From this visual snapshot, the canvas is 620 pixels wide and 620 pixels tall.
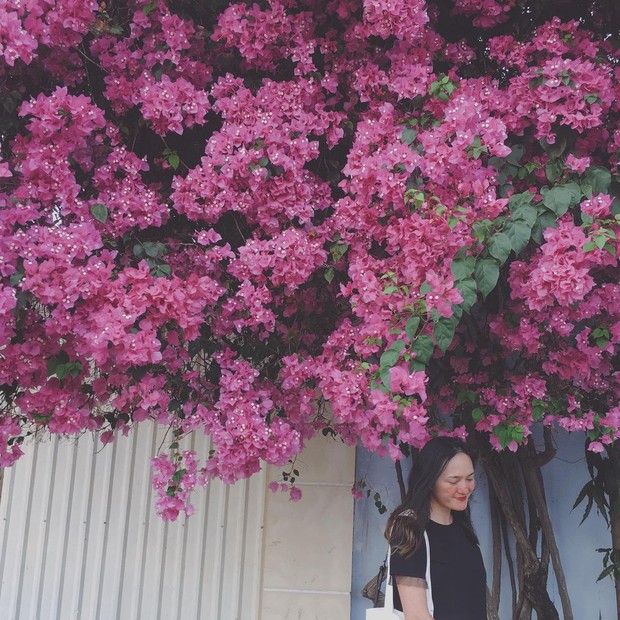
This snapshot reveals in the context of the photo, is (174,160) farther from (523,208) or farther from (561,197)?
(561,197)

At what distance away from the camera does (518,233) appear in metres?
2.43

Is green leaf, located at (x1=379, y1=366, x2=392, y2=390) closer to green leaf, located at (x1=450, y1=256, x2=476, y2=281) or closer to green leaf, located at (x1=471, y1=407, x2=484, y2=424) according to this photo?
green leaf, located at (x1=450, y1=256, x2=476, y2=281)

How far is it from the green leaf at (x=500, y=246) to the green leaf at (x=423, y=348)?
0.31 metres

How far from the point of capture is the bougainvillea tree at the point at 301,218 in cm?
247

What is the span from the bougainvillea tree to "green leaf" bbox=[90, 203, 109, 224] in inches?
0.6

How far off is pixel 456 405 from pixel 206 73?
160cm

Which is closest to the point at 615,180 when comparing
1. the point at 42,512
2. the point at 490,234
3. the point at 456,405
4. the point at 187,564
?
the point at 490,234

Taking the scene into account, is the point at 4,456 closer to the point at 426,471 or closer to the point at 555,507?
the point at 426,471

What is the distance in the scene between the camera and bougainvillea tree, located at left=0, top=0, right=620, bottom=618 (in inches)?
97.3

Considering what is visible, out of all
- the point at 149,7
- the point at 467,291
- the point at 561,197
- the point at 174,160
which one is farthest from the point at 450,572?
the point at 149,7

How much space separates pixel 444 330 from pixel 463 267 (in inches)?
7.9

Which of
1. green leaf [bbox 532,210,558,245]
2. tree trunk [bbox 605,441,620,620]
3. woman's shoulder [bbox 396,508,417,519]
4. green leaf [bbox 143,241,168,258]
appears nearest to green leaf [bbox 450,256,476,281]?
green leaf [bbox 532,210,558,245]

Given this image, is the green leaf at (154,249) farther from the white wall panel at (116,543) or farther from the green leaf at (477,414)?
the white wall panel at (116,543)

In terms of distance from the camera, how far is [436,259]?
98.1 inches
